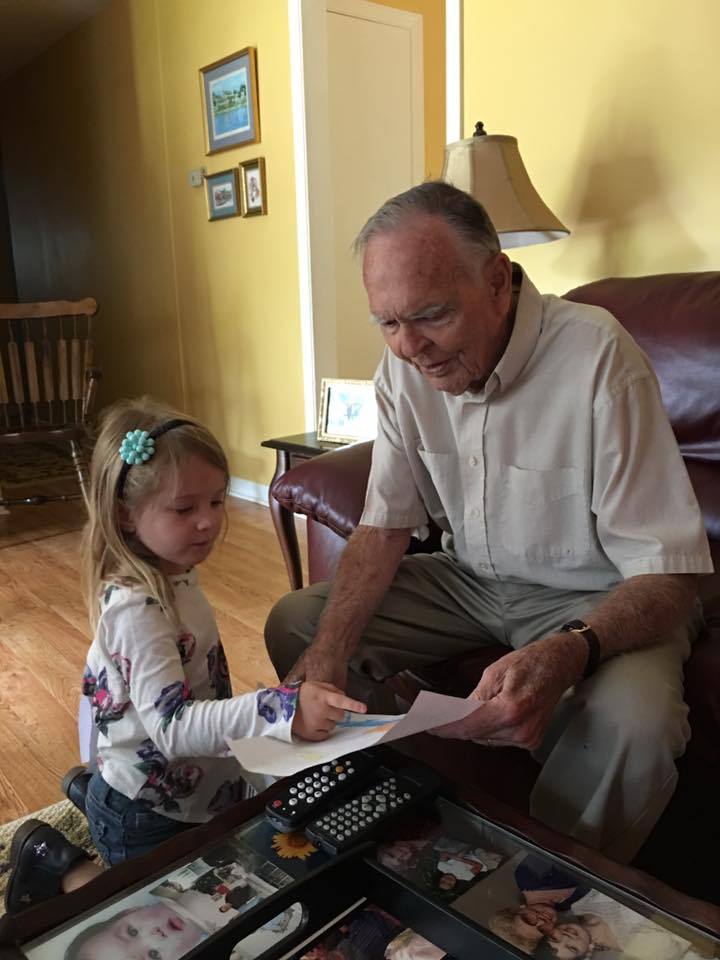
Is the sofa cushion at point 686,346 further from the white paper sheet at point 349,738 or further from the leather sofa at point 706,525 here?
the white paper sheet at point 349,738

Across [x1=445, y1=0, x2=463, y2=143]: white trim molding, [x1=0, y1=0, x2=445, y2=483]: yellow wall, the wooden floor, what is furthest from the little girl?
[x1=0, y1=0, x2=445, y2=483]: yellow wall

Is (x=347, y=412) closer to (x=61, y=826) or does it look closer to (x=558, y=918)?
(x=61, y=826)

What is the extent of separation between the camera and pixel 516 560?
129 centimetres

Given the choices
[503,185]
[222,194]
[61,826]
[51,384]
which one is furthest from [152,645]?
[222,194]

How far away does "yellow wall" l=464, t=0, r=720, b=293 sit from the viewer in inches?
77.6

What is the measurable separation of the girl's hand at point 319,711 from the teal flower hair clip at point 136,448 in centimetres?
38

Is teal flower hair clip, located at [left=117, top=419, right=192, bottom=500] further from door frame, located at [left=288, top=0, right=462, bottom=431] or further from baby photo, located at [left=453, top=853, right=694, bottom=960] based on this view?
door frame, located at [left=288, top=0, right=462, bottom=431]

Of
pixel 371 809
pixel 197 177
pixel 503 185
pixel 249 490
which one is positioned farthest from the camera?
pixel 249 490

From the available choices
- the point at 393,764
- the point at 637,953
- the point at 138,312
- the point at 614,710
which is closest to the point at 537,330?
the point at 614,710

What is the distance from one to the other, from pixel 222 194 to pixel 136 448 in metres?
2.84

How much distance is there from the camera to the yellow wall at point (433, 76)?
12.3 feet

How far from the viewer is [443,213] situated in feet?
3.62

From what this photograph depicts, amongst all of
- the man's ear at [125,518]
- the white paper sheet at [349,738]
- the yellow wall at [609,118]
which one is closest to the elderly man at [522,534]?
the white paper sheet at [349,738]

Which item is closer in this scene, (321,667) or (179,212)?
(321,667)
